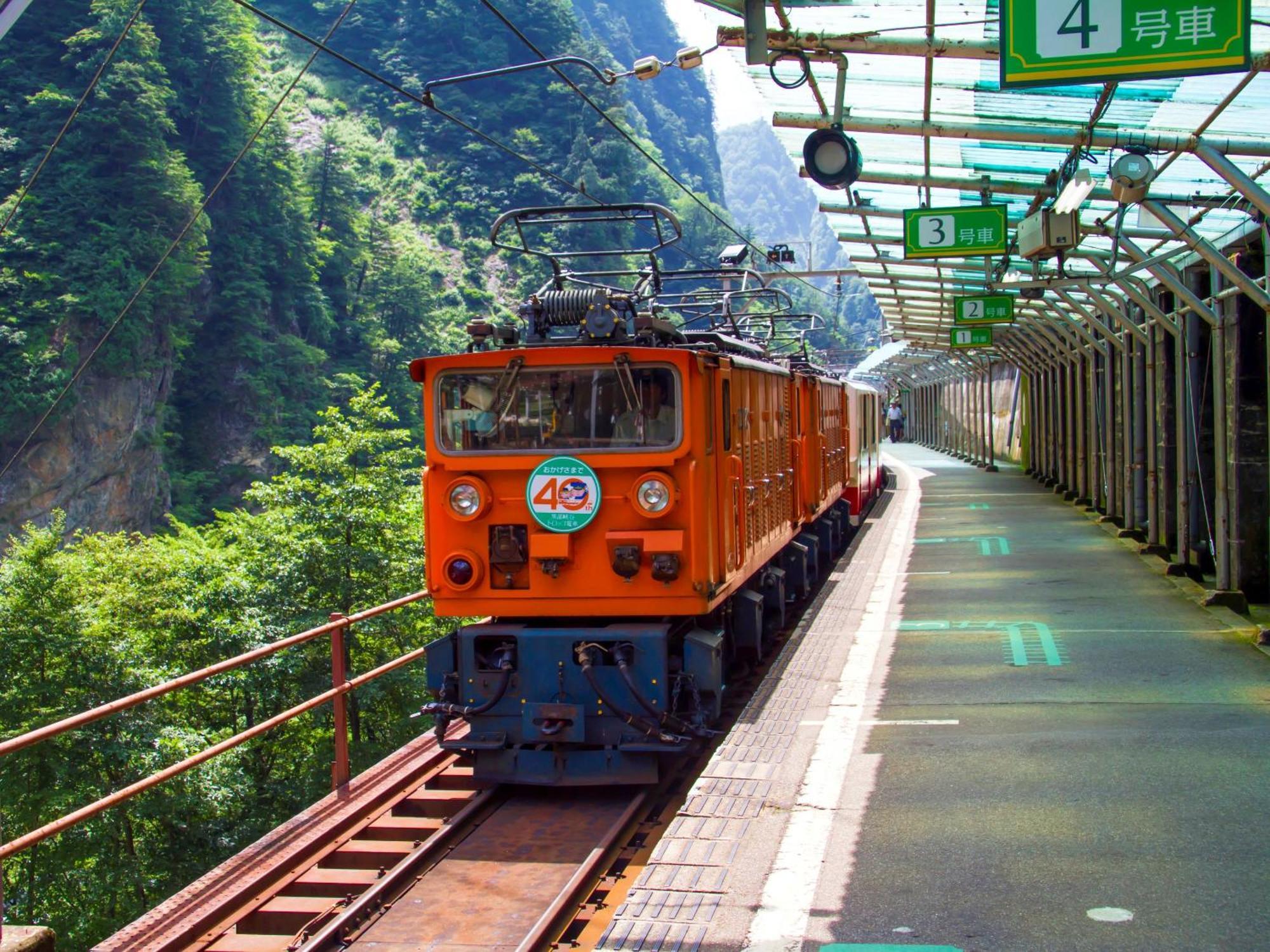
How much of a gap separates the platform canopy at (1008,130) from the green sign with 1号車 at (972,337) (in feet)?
21.1

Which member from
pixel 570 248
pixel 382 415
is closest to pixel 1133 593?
pixel 382 415

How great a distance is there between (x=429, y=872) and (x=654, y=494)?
259 cm

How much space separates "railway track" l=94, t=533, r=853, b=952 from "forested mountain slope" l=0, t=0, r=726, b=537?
1557 inches

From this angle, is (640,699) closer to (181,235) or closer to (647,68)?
(647,68)

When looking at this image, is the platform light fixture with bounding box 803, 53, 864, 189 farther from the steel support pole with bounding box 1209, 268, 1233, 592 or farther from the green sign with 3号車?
the steel support pole with bounding box 1209, 268, 1233, 592

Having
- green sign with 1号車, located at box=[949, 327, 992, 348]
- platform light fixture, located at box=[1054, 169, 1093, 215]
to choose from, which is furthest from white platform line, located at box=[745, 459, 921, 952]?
green sign with 1号車, located at box=[949, 327, 992, 348]

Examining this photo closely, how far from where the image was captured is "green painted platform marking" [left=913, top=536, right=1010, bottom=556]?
18516 mm

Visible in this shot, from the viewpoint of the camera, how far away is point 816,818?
22.2ft

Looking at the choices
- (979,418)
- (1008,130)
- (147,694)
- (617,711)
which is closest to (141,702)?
(147,694)

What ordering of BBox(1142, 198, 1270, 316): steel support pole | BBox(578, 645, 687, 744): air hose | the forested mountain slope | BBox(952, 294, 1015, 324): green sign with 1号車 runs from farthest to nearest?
the forested mountain slope
BBox(952, 294, 1015, 324): green sign with 1号車
BBox(1142, 198, 1270, 316): steel support pole
BBox(578, 645, 687, 744): air hose

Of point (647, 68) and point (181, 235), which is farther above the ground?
point (647, 68)

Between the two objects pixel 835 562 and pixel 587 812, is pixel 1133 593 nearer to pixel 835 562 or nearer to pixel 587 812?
pixel 835 562

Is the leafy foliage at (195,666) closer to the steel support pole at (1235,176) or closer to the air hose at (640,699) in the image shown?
the air hose at (640,699)

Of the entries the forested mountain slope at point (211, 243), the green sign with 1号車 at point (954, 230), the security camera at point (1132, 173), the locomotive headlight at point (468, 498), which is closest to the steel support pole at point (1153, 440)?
the green sign with 1号車 at point (954, 230)
